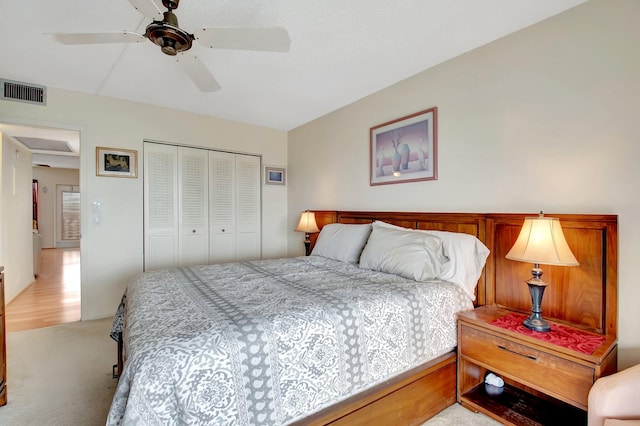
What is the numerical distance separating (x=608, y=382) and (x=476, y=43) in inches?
87.0

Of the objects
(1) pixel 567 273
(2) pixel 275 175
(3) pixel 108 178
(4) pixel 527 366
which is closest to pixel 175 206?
(3) pixel 108 178

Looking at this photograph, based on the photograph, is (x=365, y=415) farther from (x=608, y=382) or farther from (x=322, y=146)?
(x=322, y=146)

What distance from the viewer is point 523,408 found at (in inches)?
70.4

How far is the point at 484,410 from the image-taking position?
178 cm

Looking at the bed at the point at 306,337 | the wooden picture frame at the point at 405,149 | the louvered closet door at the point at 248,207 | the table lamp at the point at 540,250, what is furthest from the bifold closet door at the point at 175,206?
the table lamp at the point at 540,250

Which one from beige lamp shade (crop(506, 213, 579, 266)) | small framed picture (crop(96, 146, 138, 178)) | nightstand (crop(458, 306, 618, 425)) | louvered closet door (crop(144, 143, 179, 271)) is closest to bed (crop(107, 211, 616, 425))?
nightstand (crop(458, 306, 618, 425))

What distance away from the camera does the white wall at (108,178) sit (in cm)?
320

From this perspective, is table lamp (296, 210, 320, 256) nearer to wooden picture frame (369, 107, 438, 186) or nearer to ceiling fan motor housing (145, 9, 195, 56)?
wooden picture frame (369, 107, 438, 186)

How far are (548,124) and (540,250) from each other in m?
0.90

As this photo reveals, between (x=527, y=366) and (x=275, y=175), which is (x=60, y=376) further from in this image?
(x=275, y=175)

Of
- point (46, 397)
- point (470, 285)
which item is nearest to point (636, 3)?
point (470, 285)

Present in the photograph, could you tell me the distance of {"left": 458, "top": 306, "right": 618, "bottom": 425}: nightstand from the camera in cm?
143

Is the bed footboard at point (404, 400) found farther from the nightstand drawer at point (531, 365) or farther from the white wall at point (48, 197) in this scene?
the white wall at point (48, 197)

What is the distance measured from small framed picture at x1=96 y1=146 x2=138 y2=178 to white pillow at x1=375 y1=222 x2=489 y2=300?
11.6 feet
